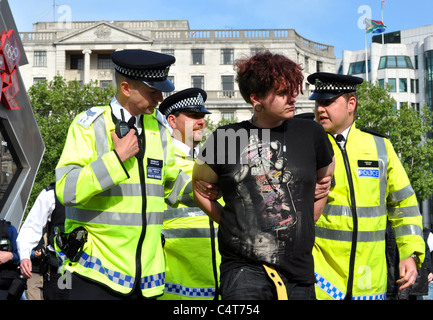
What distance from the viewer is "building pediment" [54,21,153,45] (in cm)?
6116

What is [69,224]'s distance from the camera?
3969 mm

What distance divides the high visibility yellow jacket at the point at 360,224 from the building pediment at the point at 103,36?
57.6 m

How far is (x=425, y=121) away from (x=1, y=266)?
4154cm

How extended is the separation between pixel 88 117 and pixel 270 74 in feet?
4.05

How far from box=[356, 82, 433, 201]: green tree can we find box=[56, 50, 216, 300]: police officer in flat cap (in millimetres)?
37256

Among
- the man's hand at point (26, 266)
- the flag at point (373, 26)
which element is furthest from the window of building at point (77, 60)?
the man's hand at point (26, 266)

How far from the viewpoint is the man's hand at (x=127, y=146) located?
373cm

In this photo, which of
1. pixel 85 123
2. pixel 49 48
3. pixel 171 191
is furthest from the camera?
pixel 49 48

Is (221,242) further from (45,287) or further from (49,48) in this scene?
(49,48)

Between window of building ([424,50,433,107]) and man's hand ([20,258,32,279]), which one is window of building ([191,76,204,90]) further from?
man's hand ([20,258,32,279])

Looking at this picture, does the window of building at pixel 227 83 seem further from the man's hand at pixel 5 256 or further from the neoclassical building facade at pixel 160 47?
the man's hand at pixel 5 256

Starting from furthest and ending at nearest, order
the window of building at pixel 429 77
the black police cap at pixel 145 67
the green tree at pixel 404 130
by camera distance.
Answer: the window of building at pixel 429 77, the green tree at pixel 404 130, the black police cap at pixel 145 67
